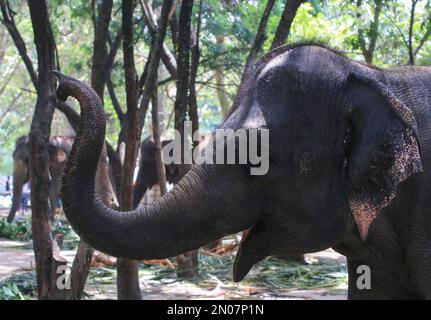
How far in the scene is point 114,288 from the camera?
8.92 m

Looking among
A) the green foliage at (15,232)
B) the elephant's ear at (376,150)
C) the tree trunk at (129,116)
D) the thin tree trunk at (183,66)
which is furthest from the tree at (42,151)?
the green foliage at (15,232)

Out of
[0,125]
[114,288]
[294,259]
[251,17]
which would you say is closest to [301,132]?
[114,288]

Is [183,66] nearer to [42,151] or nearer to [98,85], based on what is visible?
[98,85]

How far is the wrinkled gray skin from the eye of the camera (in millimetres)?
3105

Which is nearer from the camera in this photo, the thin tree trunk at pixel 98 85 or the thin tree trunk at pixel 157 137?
the thin tree trunk at pixel 98 85

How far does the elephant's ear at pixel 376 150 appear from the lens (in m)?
3.25

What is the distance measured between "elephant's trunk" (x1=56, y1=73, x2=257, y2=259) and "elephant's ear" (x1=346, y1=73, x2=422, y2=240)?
478 mm

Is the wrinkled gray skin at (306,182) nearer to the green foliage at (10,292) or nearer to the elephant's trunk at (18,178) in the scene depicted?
the green foliage at (10,292)

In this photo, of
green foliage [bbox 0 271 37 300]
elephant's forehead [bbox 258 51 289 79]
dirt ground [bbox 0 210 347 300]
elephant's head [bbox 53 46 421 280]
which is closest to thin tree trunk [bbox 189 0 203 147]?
dirt ground [bbox 0 210 347 300]

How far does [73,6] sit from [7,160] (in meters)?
50.5

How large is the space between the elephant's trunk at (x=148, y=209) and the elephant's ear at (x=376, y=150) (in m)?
0.48

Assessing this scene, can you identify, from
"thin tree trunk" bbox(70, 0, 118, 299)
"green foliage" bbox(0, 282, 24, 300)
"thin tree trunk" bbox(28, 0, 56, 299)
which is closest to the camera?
"thin tree trunk" bbox(28, 0, 56, 299)

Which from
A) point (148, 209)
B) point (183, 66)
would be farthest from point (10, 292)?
point (148, 209)

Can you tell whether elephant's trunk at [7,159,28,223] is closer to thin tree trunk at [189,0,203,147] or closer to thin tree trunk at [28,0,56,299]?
thin tree trunk at [189,0,203,147]
